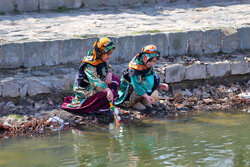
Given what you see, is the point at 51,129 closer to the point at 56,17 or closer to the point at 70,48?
the point at 70,48

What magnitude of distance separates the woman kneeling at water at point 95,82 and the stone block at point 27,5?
3.73m

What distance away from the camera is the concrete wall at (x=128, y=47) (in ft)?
22.9

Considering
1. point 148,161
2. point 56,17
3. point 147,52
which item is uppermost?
point 56,17

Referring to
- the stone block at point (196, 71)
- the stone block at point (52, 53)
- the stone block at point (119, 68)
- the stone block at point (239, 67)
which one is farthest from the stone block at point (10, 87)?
the stone block at point (239, 67)

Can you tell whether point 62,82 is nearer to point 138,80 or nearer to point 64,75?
point 64,75

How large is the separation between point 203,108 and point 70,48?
8.15 ft

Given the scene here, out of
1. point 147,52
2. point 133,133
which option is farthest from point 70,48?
point 133,133

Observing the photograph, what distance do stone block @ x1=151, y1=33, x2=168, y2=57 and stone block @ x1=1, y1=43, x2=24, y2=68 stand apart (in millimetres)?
2409

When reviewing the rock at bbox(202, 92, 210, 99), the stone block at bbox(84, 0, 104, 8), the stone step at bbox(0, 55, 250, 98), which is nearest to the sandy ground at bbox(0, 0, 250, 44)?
the stone block at bbox(84, 0, 104, 8)

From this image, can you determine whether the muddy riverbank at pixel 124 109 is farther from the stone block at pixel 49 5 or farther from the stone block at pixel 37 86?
the stone block at pixel 49 5

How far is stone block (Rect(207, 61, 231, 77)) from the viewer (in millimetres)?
8031

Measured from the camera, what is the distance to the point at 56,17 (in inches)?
367

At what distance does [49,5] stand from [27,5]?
510mm

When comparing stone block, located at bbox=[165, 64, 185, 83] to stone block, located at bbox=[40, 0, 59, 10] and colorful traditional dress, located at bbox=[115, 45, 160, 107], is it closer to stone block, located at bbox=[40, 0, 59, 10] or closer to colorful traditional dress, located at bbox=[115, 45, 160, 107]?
colorful traditional dress, located at bbox=[115, 45, 160, 107]
